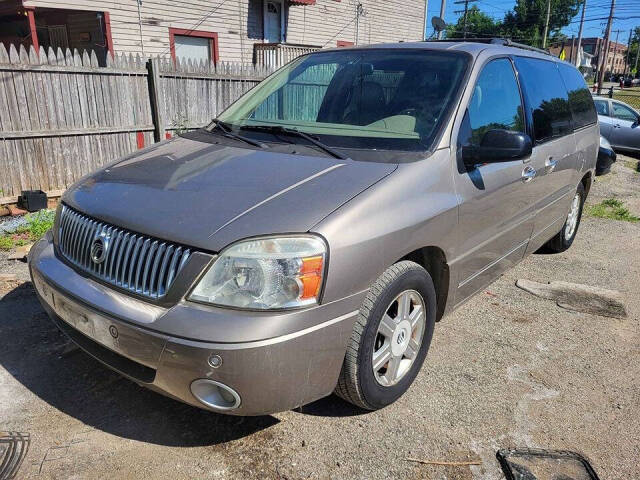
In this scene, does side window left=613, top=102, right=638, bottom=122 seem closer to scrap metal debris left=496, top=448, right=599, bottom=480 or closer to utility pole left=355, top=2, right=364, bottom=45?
utility pole left=355, top=2, right=364, bottom=45

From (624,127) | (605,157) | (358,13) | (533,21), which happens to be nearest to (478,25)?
(533,21)

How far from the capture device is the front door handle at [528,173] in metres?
3.62

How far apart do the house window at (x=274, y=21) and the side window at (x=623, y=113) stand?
33.4ft

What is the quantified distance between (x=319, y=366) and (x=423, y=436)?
0.80 metres

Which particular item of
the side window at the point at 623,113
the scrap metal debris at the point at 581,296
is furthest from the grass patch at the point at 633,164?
the scrap metal debris at the point at 581,296

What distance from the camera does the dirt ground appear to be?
7.88 feet

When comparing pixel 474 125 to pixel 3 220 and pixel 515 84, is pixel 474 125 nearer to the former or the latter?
pixel 515 84

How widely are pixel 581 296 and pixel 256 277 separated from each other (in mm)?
3541

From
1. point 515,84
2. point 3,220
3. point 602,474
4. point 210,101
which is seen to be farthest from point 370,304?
point 210,101

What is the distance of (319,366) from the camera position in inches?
88.0

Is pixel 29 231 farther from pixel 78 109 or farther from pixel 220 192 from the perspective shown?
pixel 220 192

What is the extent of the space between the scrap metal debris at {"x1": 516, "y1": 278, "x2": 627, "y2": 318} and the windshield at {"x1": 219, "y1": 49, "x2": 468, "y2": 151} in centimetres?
229

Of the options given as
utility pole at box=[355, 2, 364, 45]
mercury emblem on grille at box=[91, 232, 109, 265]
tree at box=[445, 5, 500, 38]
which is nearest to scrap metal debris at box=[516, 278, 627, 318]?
mercury emblem on grille at box=[91, 232, 109, 265]

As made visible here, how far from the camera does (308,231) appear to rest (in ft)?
7.06
